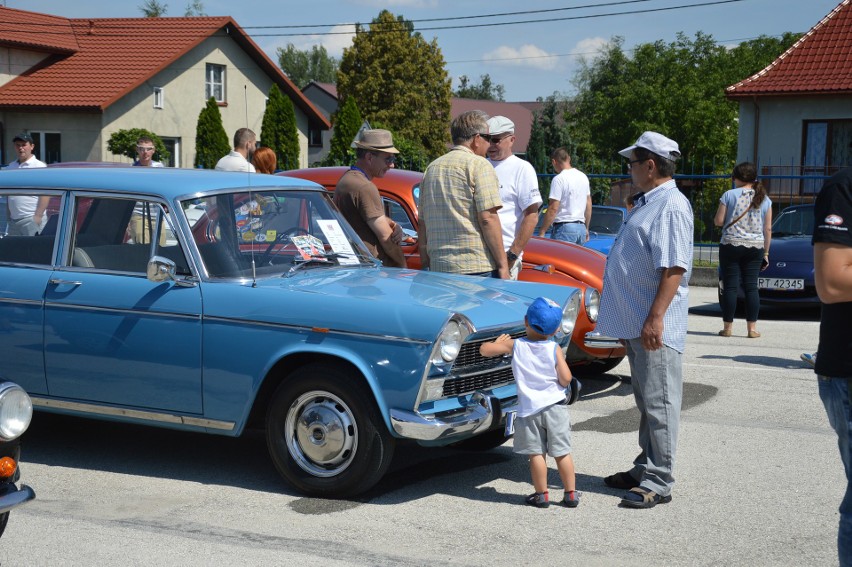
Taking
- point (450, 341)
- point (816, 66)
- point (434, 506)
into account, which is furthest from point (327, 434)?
point (816, 66)

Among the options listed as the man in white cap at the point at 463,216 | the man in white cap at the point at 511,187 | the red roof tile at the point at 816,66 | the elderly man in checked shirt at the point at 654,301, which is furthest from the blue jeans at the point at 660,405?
the red roof tile at the point at 816,66

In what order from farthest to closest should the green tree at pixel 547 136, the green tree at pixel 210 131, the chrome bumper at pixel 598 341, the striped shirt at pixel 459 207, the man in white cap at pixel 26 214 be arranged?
the green tree at pixel 547 136, the green tree at pixel 210 131, the chrome bumper at pixel 598 341, the striped shirt at pixel 459 207, the man in white cap at pixel 26 214

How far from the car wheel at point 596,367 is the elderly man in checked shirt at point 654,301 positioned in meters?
3.41

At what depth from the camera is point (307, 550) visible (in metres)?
4.71

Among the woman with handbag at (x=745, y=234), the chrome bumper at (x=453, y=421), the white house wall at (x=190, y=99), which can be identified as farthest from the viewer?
the white house wall at (x=190, y=99)

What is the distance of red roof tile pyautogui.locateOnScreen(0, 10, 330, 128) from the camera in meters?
36.0

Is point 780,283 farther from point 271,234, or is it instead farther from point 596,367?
point 271,234

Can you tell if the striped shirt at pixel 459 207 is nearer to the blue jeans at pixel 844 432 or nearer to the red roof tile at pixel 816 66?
the blue jeans at pixel 844 432

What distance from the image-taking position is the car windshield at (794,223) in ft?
46.7

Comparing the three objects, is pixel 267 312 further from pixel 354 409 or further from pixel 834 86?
pixel 834 86

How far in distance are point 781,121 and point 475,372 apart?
2785cm

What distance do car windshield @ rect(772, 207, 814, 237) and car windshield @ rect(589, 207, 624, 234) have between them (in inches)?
87.1

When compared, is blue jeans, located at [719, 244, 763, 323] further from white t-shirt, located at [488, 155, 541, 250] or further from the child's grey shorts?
the child's grey shorts

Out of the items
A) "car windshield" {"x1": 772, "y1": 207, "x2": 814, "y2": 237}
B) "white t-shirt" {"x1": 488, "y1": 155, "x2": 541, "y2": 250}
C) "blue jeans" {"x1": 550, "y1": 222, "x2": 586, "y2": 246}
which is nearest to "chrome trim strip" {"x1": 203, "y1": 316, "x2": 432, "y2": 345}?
"white t-shirt" {"x1": 488, "y1": 155, "x2": 541, "y2": 250}
